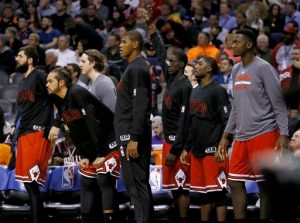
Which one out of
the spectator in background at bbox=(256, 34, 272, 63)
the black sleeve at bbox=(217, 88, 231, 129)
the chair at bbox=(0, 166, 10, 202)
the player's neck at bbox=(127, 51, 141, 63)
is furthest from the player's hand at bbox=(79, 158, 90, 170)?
the spectator in background at bbox=(256, 34, 272, 63)

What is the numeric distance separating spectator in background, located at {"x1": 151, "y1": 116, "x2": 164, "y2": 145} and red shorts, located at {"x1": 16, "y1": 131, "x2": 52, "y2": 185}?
8.12ft

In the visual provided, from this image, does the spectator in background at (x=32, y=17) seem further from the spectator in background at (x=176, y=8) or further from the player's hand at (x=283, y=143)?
the player's hand at (x=283, y=143)

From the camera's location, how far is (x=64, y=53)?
17.9m

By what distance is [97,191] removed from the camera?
1066 cm

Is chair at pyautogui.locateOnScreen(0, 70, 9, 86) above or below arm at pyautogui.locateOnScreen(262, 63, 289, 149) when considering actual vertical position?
above

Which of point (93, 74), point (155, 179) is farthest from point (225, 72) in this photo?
point (93, 74)

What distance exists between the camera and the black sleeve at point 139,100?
380 inches

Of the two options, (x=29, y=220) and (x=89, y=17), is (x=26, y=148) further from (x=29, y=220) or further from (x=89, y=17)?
(x=89, y=17)

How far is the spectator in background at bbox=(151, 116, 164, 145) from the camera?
1354cm

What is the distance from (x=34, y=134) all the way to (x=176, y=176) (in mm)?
1835

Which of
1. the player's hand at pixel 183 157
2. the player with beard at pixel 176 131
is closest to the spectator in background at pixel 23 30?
the player with beard at pixel 176 131

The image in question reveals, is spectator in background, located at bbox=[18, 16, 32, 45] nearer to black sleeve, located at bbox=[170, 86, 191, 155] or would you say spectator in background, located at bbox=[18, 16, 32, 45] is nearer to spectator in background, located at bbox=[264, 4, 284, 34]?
spectator in background, located at bbox=[264, 4, 284, 34]

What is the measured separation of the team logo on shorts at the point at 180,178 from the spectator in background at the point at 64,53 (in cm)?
702

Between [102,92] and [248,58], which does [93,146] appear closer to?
[102,92]
